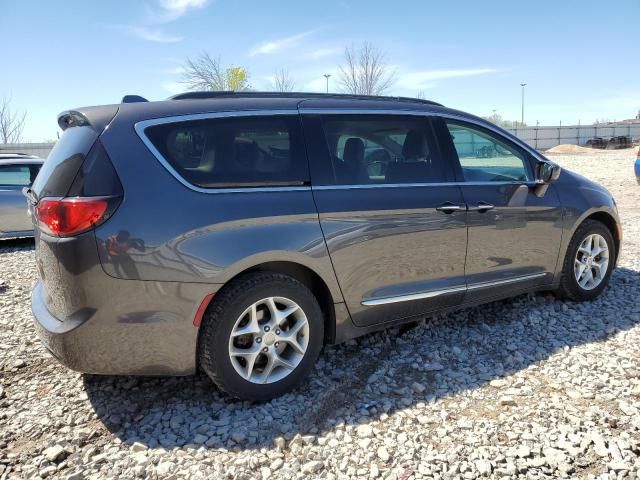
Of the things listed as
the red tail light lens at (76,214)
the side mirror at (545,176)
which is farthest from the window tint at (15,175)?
the side mirror at (545,176)

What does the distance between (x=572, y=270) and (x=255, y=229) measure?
9.94ft

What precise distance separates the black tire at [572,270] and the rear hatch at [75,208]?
3.69 meters

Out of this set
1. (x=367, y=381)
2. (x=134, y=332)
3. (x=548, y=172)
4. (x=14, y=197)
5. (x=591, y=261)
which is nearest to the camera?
(x=134, y=332)

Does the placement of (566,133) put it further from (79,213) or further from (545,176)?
(79,213)

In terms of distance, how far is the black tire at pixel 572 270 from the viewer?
435 cm

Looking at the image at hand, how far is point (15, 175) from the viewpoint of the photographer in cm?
830

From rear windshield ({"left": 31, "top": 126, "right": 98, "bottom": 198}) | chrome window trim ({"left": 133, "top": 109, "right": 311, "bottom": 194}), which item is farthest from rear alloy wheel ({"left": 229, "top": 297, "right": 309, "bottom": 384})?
rear windshield ({"left": 31, "top": 126, "right": 98, "bottom": 198})

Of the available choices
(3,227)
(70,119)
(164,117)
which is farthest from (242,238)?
(3,227)

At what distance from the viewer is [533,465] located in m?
2.39

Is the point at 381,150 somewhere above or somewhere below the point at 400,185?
above

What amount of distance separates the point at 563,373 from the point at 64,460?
2.97m

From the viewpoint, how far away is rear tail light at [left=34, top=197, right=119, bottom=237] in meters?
2.46

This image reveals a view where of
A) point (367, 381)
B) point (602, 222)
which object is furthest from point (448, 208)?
point (602, 222)

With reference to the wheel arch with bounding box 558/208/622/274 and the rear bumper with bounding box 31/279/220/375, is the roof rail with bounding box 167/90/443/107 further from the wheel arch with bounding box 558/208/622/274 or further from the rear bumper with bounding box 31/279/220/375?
the wheel arch with bounding box 558/208/622/274
